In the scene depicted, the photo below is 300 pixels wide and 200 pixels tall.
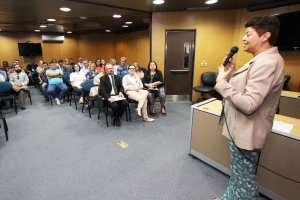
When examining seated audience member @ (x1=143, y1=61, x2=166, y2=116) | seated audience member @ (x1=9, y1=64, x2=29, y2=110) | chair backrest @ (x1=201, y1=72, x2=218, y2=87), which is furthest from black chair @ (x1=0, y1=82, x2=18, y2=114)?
chair backrest @ (x1=201, y1=72, x2=218, y2=87)

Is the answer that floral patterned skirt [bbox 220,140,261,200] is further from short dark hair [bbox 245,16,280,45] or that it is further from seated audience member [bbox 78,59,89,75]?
seated audience member [bbox 78,59,89,75]

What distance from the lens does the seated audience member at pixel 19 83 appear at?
15.4ft

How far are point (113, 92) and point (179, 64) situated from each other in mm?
2229

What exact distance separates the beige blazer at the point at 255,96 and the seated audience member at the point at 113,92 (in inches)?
106

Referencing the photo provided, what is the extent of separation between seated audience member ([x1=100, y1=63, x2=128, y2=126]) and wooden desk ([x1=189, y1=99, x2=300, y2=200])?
1737mm

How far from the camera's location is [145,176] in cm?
213

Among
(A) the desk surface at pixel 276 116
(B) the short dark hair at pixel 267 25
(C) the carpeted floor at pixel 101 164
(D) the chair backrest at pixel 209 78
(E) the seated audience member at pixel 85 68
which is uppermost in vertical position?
(B) the short dark hair at pixel 267 25

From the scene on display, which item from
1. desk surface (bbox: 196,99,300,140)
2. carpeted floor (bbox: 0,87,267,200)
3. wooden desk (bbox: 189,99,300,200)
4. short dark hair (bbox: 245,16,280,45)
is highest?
short dark hair (bbox: 245,16,280,45)

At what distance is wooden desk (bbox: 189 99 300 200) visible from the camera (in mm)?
1572

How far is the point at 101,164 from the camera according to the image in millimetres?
2367

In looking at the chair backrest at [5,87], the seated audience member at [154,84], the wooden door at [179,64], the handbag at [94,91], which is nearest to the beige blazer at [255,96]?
the seated audience member at [154,84]

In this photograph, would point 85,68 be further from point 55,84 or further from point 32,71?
point 32,71

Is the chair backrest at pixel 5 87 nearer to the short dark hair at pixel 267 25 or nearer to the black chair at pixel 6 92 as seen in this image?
the black chair at pixel 6 92

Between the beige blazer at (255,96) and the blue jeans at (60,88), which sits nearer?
the beige blazer at (255,96)
